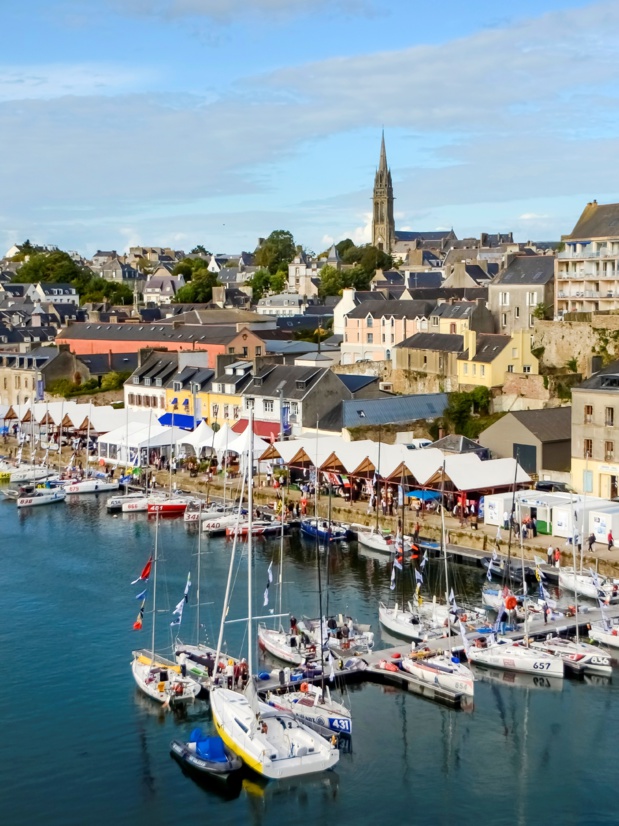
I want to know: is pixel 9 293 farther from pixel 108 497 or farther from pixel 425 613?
pixel 425 613

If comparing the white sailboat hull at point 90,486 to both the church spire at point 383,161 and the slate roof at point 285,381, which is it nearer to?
the slate roof at point 285,381

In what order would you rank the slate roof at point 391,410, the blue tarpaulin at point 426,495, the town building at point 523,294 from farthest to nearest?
the town building at point 523,294, the slate roof at point 391,410, the blue tarpaulin at point 426,495

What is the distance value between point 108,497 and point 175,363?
12044mm

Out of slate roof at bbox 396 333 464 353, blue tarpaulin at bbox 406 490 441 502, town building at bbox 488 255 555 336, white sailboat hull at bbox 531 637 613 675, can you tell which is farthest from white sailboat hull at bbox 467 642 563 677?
town building at bbox 488 255 555 336

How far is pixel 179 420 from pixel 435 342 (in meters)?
12.8

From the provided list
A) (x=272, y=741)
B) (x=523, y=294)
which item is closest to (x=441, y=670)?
(x=272, y=741)

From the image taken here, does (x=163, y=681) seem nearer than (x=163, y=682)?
No

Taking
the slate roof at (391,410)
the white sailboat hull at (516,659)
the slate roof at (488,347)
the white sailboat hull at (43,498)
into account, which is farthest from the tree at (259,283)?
the white sailboat hull at (516,659)

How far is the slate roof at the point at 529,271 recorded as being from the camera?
175ft

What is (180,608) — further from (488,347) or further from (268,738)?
(488,347)

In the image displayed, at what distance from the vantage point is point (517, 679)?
2678 centimetres

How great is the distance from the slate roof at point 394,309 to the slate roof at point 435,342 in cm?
374

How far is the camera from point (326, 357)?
6072 centimetres

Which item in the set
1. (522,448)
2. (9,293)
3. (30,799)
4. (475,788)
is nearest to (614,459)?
(522,448)
